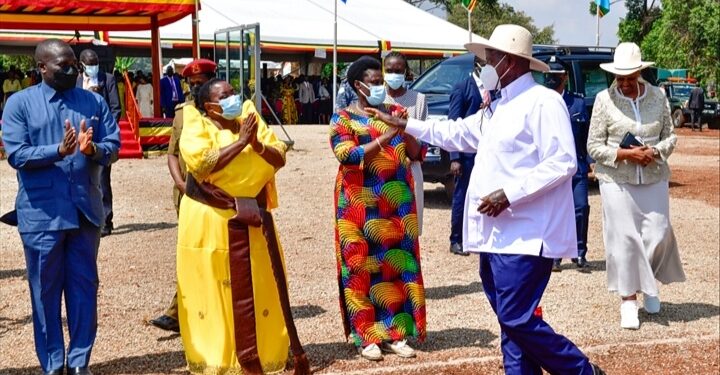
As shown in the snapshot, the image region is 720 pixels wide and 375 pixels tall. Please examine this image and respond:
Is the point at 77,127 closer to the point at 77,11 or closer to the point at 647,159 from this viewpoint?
the point at 647,159

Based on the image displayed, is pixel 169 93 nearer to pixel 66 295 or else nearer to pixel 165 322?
pixel 165 322

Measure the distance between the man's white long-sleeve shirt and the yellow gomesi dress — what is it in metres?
1.40

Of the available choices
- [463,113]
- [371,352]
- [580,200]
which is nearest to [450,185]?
[463,113]

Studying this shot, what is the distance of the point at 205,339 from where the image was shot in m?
5.71

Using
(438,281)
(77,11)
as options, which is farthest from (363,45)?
(438,281)

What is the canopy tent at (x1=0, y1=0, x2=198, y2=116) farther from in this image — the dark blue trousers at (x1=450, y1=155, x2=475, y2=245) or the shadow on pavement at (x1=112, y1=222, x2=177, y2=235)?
the dark blue trousers at (x1=450, y1=155, x2=475, y2=245)

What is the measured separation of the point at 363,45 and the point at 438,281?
22.7m

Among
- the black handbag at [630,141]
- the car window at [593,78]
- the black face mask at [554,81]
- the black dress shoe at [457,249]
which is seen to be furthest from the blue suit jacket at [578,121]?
the car window at [593,78]

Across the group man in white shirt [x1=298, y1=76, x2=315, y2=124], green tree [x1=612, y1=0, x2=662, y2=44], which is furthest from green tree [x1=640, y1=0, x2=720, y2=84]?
man in white shirt [x1=298, y1=76, x2=315, y2=124]

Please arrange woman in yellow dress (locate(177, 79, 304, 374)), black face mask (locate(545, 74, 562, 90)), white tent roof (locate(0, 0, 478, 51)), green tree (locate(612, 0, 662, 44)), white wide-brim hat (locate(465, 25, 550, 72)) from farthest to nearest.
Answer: green tree (locate(612, 0, 662, 44))
white tent roof (locate(0, 0, 478, 51))
black face mask (locate(545, 74, 562, 90))
woman in yellow dress (locate(177, 79, 304, 374))
white wide-brim hat (locate(465, 25, 550, 72))

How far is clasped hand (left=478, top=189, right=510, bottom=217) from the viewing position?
4727 millimetres

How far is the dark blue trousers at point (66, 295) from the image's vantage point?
554 cm

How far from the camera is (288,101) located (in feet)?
109

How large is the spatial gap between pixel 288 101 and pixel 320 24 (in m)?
2.75
